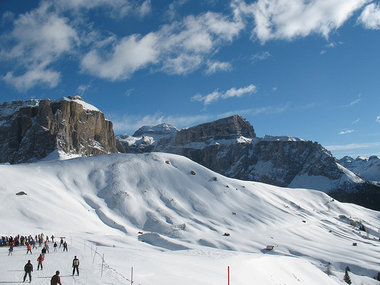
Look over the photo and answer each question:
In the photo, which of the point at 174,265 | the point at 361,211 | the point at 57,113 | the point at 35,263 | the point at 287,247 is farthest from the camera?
the point at 57,113

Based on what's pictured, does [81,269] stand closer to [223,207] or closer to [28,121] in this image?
[223,207]

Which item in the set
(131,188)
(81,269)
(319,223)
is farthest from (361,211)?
(81,269)

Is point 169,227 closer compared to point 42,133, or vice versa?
point 169,227

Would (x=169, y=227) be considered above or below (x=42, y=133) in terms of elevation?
below

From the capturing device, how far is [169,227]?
70.3m

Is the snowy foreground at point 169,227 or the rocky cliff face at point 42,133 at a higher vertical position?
the rocky cliff face at point 42,133

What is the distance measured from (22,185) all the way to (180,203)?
36.9m

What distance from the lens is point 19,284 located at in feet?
62.3

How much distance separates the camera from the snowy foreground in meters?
29.0

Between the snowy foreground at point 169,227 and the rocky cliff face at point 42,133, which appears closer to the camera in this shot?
the snowy foreground at point 169,227

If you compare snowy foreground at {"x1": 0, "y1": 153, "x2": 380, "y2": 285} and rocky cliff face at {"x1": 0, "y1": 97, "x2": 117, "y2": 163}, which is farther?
rocky cliff face at {"x1": 0, "y1": 97, "x2": 117, "y2": 163}

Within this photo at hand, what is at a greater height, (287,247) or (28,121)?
(28,121)

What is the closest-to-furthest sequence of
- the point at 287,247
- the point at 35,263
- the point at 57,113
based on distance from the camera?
the point at 35,263
the point at 287,247
the point at 57,113

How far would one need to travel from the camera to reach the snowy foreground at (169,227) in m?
29.0
